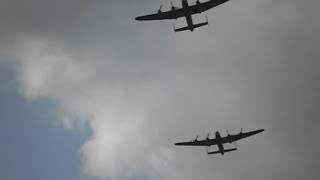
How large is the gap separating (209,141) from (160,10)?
28.0 m

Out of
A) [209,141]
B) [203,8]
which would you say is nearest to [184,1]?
[203,8]

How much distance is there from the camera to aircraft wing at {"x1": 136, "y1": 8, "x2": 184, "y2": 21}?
71938mm

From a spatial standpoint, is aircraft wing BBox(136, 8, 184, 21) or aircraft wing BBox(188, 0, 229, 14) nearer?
aircraft wing BBox(188, 0, 229, 14)

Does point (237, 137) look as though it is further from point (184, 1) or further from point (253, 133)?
point (184, 1)

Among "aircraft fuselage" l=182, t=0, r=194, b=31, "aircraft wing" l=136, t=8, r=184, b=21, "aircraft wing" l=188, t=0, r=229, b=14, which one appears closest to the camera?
"aircraft fuselage" l=182, t=0, r=194, b=31

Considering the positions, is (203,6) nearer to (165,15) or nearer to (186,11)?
(186,11)

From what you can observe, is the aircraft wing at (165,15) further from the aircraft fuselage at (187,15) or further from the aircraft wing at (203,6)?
the aircraft wing at (203,6)

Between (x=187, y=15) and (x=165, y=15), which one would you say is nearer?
(x=187, y=15)

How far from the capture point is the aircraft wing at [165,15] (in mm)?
71938

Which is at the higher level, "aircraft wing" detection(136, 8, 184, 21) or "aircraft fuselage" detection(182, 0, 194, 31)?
"aircraft wing" detection(136, 8, 184, 21)

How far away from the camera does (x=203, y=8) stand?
71.8 meters

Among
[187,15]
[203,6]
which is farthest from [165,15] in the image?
[203,6]

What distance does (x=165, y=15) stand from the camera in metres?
72.8

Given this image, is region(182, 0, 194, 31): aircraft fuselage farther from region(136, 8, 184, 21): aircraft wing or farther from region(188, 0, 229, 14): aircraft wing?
region(136, 8, 184, 21): aircraft wing
